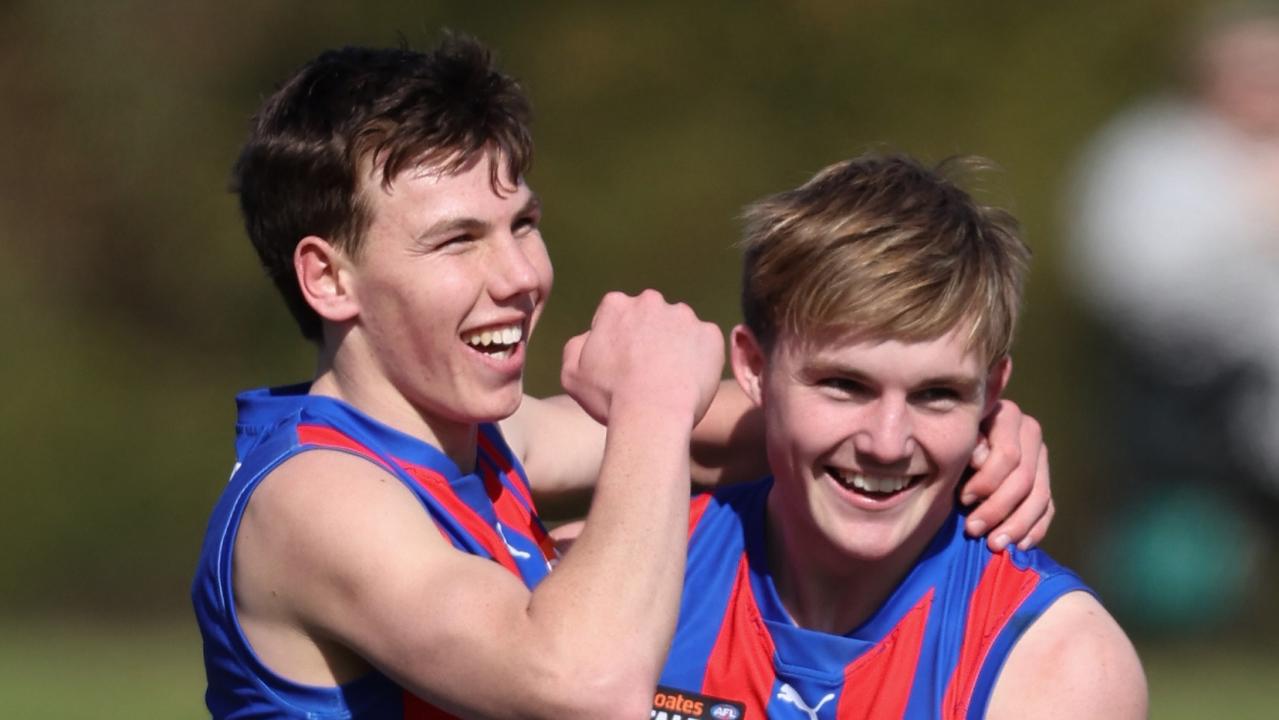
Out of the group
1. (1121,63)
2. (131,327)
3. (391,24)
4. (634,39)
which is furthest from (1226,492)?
(131,327)

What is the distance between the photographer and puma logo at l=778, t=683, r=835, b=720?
13.1ft

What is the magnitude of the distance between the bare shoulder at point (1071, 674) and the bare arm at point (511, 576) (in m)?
0.75

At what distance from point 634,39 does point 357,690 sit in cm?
767

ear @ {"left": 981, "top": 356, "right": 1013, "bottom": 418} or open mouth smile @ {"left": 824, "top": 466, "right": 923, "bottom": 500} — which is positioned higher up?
ear @ {"left": 981, "top": 356, "right": 1013, "bottom": 418}

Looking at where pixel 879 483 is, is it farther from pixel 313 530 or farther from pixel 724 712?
pixel 313 530

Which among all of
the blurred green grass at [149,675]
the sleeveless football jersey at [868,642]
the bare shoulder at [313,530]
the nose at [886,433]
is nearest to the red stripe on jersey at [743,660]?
the sleeveless football jersey at [868,642]

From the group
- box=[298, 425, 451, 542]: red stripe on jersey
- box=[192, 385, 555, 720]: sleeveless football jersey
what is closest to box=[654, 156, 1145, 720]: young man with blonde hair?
box=[192, 385, 555, 720]: sleeveless football jersey

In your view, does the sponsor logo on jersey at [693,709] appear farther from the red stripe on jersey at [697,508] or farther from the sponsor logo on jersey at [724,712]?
the red stripe on jersey at [697,508]

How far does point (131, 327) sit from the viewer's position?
433 inches

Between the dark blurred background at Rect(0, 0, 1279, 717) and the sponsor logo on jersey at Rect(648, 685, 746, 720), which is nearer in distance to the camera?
the sponsor logo on jersey at Rect(648, 685, 746, 720)

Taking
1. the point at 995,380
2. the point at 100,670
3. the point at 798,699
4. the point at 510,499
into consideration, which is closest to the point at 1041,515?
the point at 995,380

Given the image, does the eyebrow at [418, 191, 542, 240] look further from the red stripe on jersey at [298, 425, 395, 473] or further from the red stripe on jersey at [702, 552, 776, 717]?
the red stripe on jersey at [702, 552, 776, 717]

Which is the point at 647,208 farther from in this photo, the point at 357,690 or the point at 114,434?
the point at 357,690

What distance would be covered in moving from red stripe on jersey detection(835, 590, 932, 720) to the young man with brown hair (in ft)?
0.98
